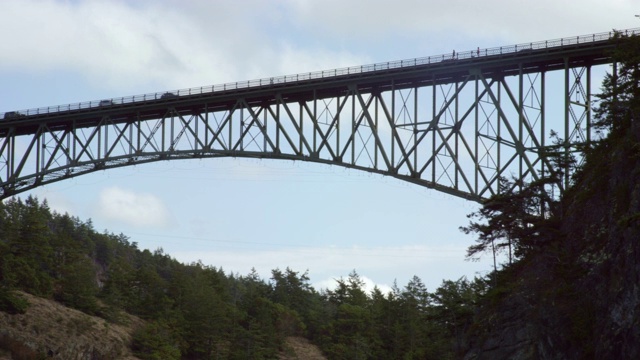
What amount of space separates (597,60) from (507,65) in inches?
206

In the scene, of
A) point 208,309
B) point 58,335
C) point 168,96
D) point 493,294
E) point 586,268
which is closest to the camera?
point 586,268

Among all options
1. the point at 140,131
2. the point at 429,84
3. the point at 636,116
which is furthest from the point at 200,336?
the point at 636,116

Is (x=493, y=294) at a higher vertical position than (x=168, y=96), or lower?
lower

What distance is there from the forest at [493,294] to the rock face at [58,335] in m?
1.83

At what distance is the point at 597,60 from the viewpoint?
6250cm

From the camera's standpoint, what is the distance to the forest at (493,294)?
48719 millimetres

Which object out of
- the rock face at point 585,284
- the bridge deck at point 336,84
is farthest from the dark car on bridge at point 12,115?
the rock face at point 585,284

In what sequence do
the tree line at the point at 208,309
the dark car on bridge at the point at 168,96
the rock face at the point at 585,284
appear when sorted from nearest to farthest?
the rock face at the point at 585,284 → the dark car on bridge at the point at 168,96 → the tree line at the point at 208,309

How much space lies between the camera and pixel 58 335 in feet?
324

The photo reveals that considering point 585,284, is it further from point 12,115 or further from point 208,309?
point 208,309

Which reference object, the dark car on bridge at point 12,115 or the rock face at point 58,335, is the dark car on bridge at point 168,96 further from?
the rock face at point 58,335

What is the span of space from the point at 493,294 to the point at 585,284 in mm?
10505

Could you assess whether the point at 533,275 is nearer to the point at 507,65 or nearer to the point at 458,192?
the point at 458,192

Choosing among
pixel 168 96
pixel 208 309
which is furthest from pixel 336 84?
pixel 208 309
